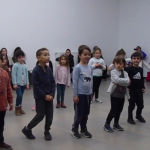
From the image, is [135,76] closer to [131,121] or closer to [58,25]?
[131,121]

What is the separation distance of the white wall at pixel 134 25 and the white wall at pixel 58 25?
331mm

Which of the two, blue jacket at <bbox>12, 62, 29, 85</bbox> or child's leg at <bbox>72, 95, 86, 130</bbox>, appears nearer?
child's leg at <bbox>72, 95, 86, 130</bbox>

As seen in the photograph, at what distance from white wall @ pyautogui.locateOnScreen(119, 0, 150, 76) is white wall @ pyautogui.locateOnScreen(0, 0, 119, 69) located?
13.0 inches

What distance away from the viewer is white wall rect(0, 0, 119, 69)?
29.8ft

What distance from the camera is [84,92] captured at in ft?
12.4

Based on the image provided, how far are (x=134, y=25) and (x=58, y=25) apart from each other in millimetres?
4166

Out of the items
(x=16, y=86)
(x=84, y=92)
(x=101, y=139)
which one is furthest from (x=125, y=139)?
(x=16, y=86)

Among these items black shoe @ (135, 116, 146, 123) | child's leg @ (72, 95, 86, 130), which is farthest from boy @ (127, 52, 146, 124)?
child's leg @ (72, 95, 86, 130)

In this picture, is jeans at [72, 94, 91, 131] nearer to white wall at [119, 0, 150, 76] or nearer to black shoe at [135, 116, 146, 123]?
black shoe at [135, 116, 146, 123]

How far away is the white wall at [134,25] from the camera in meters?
11.9

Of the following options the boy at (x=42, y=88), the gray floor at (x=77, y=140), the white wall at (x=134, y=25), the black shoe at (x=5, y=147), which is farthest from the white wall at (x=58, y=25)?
the black shoe at (x=5, y=147)

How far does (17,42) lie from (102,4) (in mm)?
5091

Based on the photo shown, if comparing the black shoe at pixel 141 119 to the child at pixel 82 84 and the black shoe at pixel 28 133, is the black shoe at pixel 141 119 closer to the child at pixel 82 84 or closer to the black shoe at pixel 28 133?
the child at pixel 82 84

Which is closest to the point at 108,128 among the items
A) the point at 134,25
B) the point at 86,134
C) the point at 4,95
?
the point at 86,134
